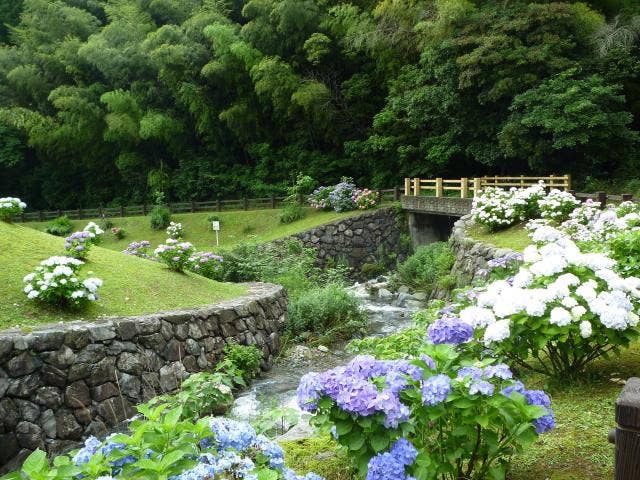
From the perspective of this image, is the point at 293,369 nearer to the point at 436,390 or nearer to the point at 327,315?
the point at 327,315

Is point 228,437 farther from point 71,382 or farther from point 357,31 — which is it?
point 357,31

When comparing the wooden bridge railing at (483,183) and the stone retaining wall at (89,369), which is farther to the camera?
the wooden bridge railing at (483,183)

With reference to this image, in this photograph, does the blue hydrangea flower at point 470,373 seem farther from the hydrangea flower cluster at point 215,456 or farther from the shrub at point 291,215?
the shrub at point 291,215

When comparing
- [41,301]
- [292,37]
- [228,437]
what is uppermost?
[292,37]

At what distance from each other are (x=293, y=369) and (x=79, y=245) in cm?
404

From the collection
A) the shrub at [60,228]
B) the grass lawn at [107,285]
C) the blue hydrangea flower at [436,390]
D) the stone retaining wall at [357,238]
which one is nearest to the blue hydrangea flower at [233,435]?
the blue hydrangea flower at [436,390]

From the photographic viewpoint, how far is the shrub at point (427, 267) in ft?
44.1

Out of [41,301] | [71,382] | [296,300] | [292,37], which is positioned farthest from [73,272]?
[292,37]

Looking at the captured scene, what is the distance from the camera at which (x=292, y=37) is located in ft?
81.6

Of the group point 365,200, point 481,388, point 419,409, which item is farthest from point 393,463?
point 365,200

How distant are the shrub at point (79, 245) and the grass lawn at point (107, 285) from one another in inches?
8.7

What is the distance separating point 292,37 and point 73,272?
20.0 m

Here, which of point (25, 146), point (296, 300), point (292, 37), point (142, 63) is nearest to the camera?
point (296, 300)

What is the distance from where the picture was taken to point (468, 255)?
11859 mm
